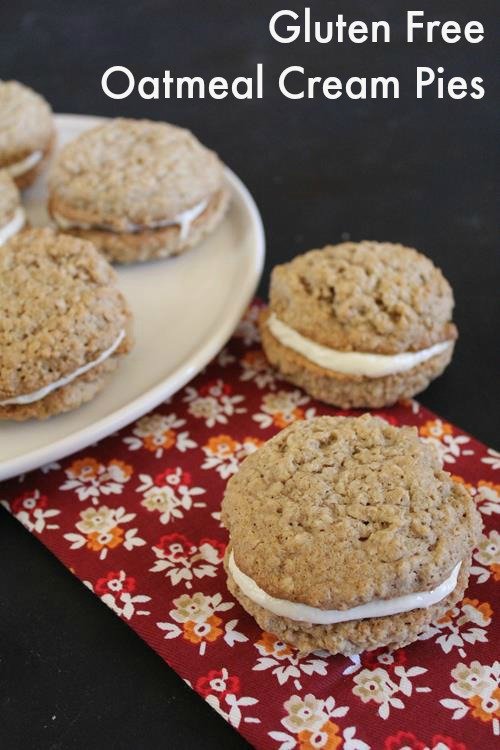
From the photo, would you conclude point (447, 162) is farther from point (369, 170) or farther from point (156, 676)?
point (156, 676)

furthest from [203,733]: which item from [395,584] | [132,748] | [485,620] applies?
[485,620]

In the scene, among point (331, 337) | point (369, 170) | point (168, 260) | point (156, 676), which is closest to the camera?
point (156, 676)

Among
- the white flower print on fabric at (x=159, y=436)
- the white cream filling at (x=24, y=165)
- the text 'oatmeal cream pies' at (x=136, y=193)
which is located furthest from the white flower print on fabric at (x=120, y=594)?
the white cream filling at (x=24, y=165)

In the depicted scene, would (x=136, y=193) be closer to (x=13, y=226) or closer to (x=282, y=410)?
(x=13, y=226)

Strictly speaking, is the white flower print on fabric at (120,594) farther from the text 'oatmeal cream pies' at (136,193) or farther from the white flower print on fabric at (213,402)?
the text 'oatmeal cream pies' at (136,193)

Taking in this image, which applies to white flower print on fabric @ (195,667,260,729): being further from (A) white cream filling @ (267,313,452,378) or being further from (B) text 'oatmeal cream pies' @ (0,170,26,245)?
(B) text 'oatmeal cream pies' @ (0,170,26,245)

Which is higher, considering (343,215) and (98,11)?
(98,11)

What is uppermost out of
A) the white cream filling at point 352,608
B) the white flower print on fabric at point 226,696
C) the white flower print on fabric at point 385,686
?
the white cream filling at point 352,608

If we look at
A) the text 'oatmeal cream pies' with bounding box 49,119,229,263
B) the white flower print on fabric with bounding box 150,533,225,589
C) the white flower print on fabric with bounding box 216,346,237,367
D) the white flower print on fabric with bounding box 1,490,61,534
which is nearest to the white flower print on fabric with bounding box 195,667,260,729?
the white flower print on fabric with bounding box 150,533,225,589
